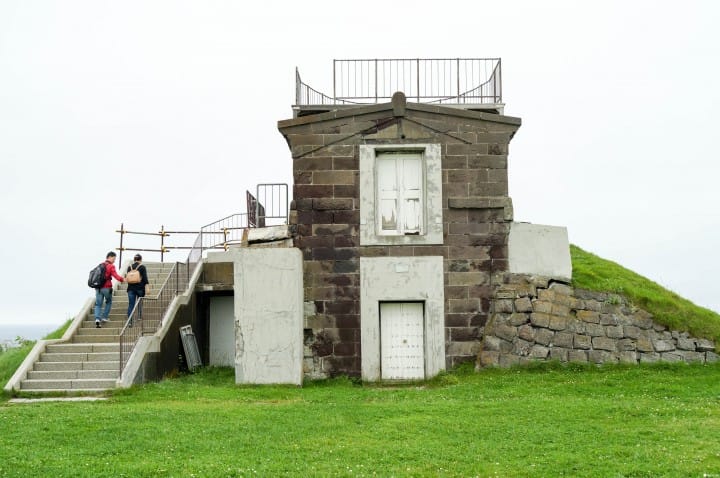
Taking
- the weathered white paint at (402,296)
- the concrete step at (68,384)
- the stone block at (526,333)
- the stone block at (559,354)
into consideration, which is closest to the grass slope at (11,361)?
the concrete step at (68,384)

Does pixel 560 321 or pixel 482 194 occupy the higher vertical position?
pixel 482 194

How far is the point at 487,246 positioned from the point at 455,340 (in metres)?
2.05

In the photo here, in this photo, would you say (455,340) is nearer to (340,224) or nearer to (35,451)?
(340,224)

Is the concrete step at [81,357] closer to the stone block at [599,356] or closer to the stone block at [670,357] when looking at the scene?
the stone block at [599,356]

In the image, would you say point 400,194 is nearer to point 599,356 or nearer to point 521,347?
point 521,347

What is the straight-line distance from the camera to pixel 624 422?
11156mm

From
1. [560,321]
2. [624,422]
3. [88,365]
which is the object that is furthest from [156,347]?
[624,422]

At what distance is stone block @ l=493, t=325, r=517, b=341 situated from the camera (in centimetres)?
1612

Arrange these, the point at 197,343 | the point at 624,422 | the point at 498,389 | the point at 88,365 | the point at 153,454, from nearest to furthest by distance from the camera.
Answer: the point at 153,454, the point at 624,422, the point at 498,389, the point at 88,365, the point at 197,343

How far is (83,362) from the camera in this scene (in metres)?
16.0

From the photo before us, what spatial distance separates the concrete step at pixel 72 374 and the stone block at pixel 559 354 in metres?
8.74

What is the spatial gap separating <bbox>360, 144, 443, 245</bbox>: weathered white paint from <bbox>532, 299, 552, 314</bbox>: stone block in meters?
2.36

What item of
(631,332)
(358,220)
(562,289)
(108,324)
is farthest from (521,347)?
(108,324)

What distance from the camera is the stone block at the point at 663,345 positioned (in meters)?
16.4
